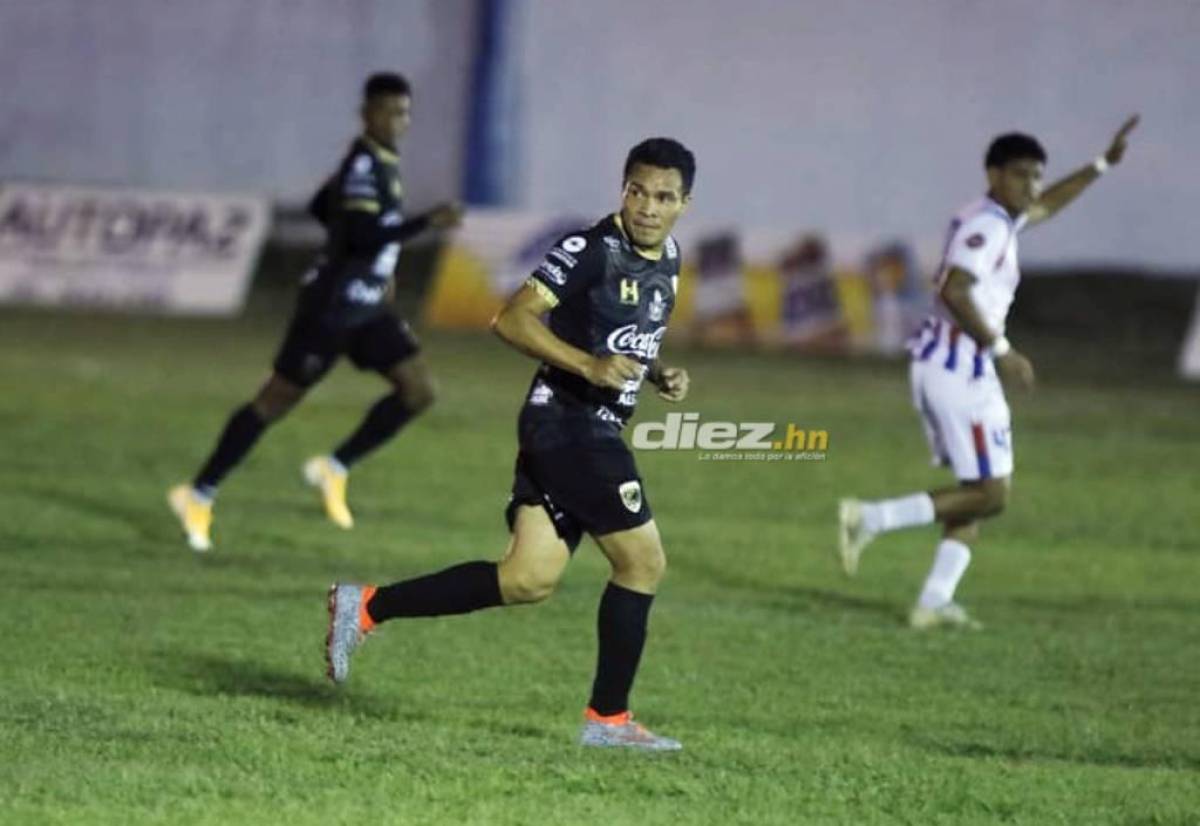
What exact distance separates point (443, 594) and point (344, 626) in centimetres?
A: 37

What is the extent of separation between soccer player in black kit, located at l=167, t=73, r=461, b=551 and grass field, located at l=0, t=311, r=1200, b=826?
19.6 inches

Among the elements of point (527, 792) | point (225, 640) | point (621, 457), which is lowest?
point (225, 640)

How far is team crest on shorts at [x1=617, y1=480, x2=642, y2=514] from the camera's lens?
8.12m

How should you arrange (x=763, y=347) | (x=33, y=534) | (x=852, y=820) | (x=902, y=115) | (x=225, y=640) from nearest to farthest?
(x=852, y=820), (x=225, y=640), (x=33, y=534), (x=763, y=347), (x=902, y=115)

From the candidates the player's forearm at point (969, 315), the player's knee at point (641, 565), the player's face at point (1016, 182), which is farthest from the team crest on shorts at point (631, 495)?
the player's face at point (1016, 182)

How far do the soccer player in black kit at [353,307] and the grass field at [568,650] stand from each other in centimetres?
50

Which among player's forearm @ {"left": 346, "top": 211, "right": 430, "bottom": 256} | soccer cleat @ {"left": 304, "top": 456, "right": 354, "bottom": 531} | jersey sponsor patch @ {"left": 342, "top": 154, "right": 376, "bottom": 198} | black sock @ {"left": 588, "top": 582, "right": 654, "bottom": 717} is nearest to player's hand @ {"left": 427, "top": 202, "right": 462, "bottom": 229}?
player's forearm @ {"left": 346, "top": 211, "right": 430, "bottom": 256}

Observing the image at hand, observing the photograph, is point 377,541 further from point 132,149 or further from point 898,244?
point 132,149

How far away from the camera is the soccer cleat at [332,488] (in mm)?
14375

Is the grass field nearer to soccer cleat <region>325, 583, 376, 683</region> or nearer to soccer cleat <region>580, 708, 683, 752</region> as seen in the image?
soccer cleat <region>580, 708, 683, 752</region>

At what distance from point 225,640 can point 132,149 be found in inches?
988

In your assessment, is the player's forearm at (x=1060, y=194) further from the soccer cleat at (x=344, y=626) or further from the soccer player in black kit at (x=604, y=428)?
the soccer cleat at (x=344, y=626)

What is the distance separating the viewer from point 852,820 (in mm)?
7223

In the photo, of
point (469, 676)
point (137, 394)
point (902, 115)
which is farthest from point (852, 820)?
point (902, 115)
